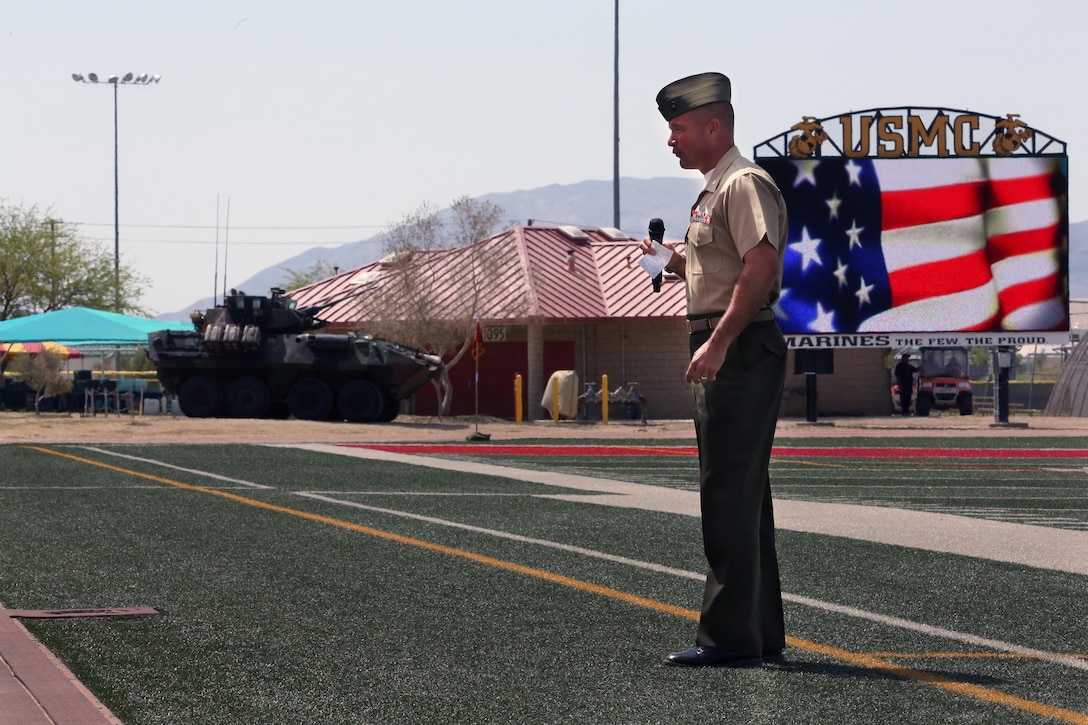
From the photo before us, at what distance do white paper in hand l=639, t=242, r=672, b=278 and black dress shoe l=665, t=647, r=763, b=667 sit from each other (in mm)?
1418

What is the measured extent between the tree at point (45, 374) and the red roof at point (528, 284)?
8259 mm

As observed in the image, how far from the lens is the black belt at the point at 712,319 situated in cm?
598

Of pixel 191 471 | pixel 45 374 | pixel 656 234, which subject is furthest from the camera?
pixel 45 374

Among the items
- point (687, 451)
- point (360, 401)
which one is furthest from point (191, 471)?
point (360, 401)

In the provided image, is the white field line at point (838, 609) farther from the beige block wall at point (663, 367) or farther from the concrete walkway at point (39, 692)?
the beige block wall at point (663, 367)

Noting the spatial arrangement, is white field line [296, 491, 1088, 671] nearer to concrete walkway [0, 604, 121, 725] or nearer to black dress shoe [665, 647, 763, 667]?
black dress shoe [665, 647, 763, 667]

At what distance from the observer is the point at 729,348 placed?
5.92m

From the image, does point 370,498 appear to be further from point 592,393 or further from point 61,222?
point 61,222

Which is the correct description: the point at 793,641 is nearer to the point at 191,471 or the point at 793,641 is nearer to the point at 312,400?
the point at 191,471

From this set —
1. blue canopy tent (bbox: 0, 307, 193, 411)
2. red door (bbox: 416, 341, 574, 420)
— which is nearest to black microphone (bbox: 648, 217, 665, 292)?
blue canopy tent (bbox: 0, 307, 193, 411)

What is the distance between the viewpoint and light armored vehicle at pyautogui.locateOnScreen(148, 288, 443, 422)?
3822 cm

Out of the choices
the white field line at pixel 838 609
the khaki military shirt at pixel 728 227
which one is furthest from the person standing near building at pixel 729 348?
the white field line at pixel 838 609

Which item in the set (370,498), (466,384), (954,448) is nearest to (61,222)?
(466,384)

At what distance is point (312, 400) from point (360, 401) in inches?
49.4
